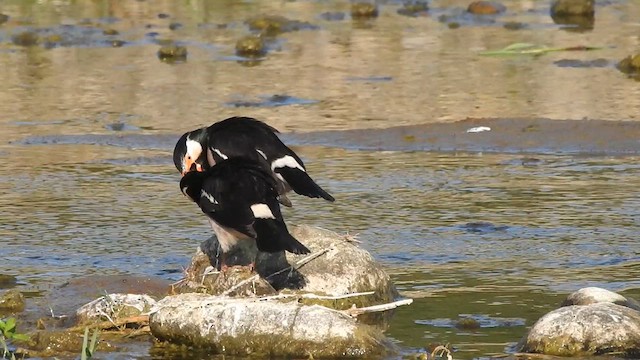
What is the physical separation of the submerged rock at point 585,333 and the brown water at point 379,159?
21 centimetres

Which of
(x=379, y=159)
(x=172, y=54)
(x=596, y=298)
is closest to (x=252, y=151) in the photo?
(x=596, y=298)

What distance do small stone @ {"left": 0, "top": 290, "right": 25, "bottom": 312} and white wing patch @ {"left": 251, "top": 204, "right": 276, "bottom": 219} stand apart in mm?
1298

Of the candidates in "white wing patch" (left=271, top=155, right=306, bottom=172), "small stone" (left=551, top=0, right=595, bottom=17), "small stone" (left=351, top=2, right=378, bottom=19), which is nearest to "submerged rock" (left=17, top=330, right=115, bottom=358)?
"white wing patch" (left=271, top=155, right=306, bottom=172)

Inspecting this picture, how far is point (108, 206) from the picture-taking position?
32.9ft

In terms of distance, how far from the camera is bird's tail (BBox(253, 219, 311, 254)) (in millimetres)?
6957

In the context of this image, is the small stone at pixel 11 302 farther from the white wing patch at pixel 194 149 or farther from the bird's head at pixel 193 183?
the white wing patch at pixel 194 149

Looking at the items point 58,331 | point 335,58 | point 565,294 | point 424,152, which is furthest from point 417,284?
point 335,58

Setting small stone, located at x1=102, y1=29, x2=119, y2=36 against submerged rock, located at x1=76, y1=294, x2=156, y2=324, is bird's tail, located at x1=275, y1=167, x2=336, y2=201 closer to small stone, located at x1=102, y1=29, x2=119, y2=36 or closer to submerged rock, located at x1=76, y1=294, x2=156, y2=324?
submerged rock, located at x1=76, y1=294, x2=156, y2=324

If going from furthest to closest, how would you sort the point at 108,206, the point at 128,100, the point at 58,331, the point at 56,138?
the point at 128,100 < the point at 56,138 < the point at 108,206 < the point at 58,331

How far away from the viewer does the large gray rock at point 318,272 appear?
7.48 meters

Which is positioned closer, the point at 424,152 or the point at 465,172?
the point at 465,172

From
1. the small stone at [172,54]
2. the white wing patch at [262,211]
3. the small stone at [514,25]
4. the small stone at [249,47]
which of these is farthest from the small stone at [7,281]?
the small stone at [514,25]

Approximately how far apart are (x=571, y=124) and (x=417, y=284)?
5028 millimetres

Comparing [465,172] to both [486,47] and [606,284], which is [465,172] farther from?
[486,47]
